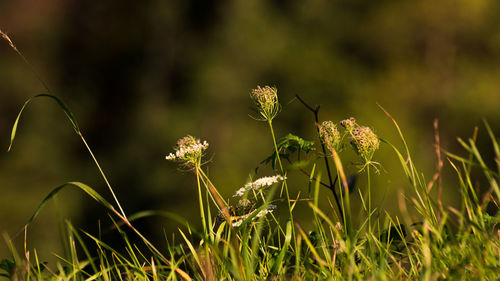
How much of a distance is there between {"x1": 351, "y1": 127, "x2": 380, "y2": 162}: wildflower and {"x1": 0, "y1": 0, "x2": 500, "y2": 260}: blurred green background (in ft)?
32.0

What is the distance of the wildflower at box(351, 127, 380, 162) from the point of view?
6.15 ft

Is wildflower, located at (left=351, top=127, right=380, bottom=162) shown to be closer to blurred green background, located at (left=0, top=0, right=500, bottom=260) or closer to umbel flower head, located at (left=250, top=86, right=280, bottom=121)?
umbel flower head, located at (left=250, top=86, right=280, bottom=121)

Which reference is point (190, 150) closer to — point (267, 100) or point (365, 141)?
point (267, 100)

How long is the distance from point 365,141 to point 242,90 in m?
11.9

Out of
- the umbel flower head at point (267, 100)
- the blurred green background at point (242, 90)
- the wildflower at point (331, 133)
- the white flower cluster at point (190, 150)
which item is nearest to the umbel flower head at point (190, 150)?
the white flower cluster at point (190, 150)

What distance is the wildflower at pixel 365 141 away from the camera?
188cm

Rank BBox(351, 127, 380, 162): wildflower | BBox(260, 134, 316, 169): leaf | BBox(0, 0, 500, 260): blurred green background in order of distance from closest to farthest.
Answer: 1. BBox(351, 127, 380, 162): wildflower
2. BBox(260, 134, 316, 169): leaf
3. BBox(0, 0, 500, 260): blurred green background

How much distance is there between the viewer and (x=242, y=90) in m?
13.7

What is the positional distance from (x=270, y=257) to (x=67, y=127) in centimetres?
1644

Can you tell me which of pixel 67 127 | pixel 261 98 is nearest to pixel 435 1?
pixel 67 127

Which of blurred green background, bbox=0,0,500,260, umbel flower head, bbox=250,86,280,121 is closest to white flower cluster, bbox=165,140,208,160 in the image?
umbel flower head, bbox=250,86,280,121

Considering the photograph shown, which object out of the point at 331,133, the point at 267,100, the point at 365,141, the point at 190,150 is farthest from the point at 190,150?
the point at 365,141

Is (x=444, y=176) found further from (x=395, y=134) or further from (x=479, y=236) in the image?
(x=479, y=236)

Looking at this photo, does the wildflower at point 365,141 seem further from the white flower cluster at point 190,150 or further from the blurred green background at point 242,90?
the blurred green background at point 242,90
